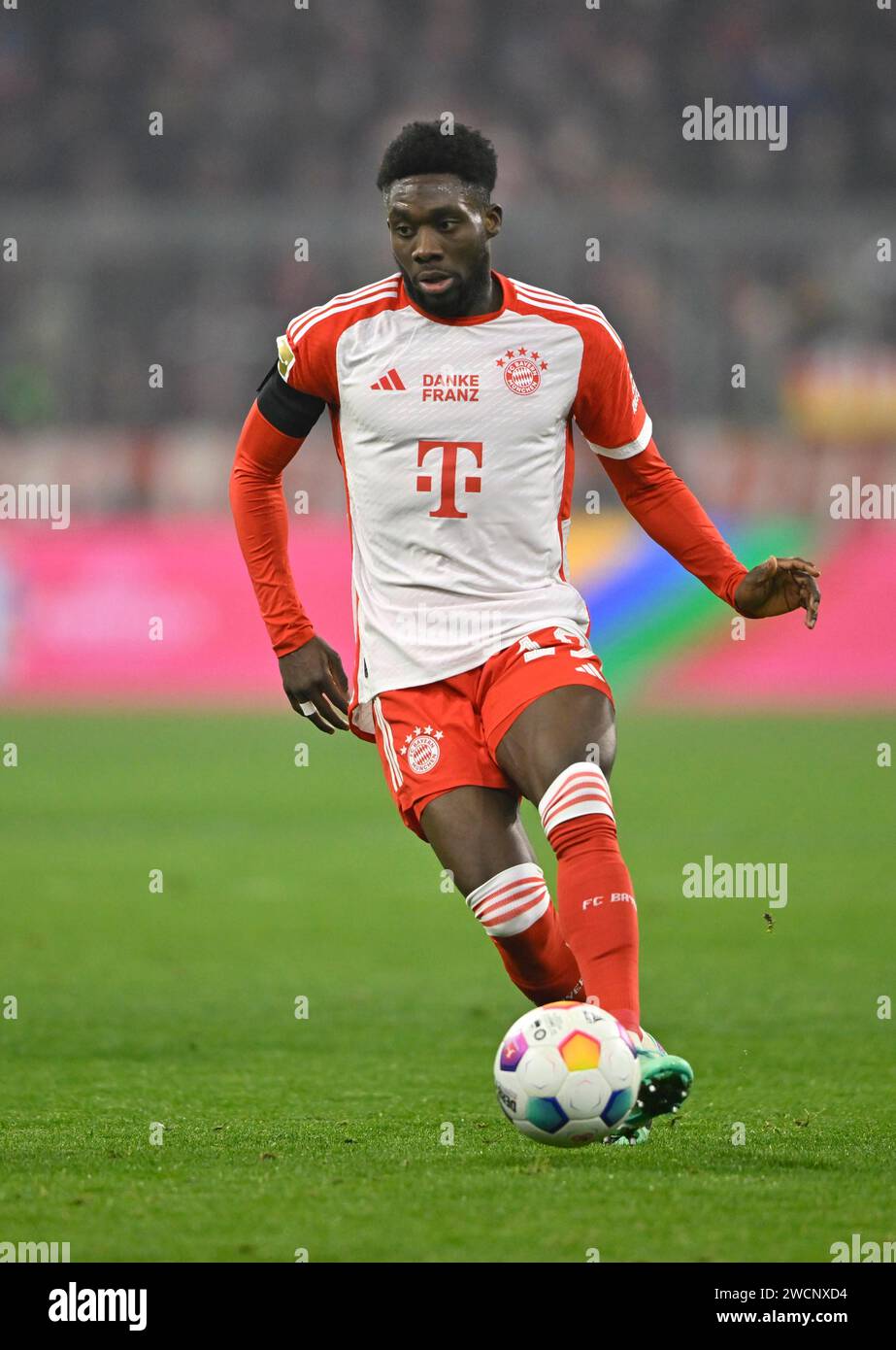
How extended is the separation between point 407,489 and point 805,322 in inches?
626

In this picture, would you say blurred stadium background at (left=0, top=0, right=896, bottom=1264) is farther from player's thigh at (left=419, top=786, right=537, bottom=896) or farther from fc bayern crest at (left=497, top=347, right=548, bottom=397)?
fc bayern crest at (left=497, top=347, right=548, bottom=397)

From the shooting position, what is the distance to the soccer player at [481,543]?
478cm

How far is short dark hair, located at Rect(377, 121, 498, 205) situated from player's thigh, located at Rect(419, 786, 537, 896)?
146cm

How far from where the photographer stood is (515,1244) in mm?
3748

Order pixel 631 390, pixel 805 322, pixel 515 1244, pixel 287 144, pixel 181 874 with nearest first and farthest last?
pixel 515 1244 → pixel 631 390 → pixel 181 874 → pixel 805 322 → pixel 287 144

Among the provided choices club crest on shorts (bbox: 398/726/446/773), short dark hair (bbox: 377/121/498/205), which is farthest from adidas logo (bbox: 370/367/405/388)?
club crest on shorts (bbox: 398/726/446/773)

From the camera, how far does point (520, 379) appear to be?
4.97m

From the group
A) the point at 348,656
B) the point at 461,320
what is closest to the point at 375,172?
the point at 348,656

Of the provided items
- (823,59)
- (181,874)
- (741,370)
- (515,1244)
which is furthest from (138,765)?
(823,59)

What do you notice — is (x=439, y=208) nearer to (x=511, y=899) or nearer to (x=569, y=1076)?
(x=511, y=899)

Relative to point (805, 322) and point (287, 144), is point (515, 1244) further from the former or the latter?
point (287, 144)

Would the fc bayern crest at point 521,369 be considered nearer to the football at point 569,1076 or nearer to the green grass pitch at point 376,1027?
the football at point 569,1076

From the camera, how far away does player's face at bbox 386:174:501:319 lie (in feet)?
15.9

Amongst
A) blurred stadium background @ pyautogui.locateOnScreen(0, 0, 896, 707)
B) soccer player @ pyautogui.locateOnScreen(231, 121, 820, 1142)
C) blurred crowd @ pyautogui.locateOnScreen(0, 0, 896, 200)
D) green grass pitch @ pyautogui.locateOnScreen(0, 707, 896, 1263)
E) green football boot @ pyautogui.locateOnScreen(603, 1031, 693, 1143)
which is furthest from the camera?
blurred crowd @ pyautogui.locateOnScreen(0, 0, 896, 200)
